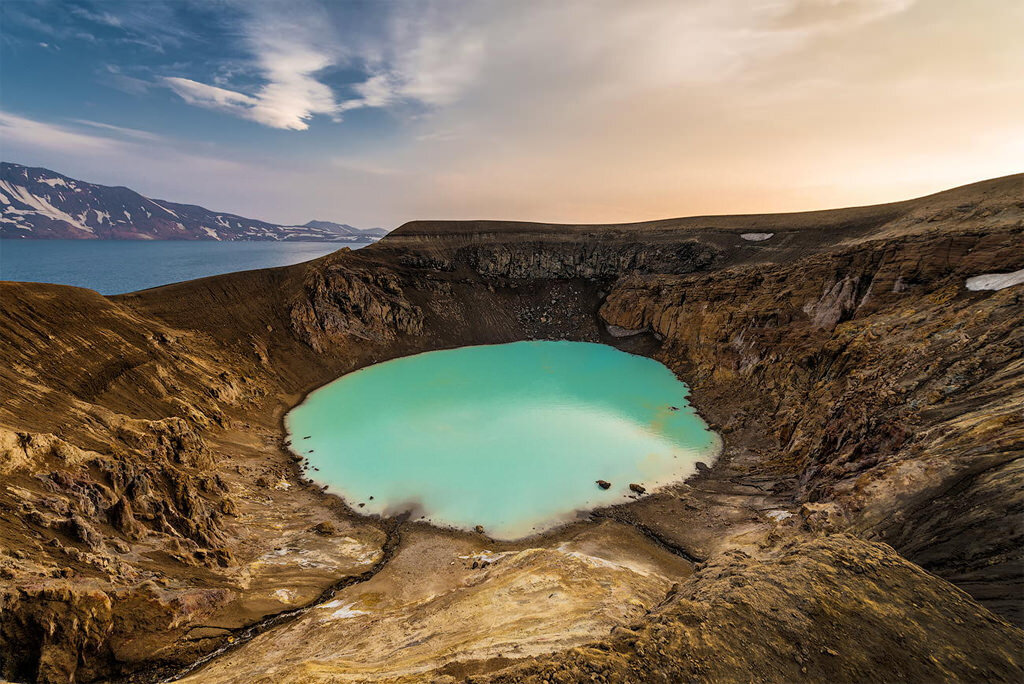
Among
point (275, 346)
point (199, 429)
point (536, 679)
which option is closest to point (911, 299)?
point (536, 679)

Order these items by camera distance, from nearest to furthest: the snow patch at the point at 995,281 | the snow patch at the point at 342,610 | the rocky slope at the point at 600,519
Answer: the rocky slope at the point at 600,519 → the snow patch at the point at 342,610 → the snow patch at the point at 995,281

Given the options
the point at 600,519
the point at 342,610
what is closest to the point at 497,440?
the point at 600,519

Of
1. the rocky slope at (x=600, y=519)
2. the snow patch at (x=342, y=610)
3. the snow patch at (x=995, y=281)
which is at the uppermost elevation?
the snow patch at (x=995, y=281)

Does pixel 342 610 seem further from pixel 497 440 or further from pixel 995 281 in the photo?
pixel 995 281

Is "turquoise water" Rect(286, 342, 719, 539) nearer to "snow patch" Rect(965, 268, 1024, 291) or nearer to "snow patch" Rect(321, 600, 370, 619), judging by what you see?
"snow patch" Rect(321, 600, 370, 619)

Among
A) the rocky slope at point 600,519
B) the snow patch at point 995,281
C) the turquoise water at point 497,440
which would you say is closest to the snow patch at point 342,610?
the rocky slope at point 600,519

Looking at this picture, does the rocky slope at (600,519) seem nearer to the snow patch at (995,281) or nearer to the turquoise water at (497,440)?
the snow patch at (995,281)
